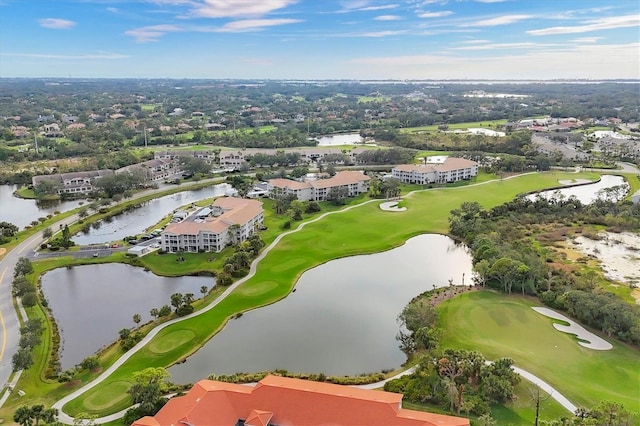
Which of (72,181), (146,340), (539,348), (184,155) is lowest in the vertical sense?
(146,340)

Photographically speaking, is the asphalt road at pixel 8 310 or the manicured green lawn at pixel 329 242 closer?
the asphalt road at pixel 8 310

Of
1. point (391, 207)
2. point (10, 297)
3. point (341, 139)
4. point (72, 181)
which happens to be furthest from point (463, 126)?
point (10, 297)

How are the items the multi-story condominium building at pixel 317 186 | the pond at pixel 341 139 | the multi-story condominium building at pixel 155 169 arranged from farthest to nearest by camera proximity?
the pond at pixel 341 139 < the multi-story condominium building at pixel 155 169 < the multi-story condominium building at pixel 317 186

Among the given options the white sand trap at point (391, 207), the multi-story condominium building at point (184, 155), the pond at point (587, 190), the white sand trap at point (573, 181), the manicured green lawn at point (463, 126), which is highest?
the manicured green lawn at point (463, 126)

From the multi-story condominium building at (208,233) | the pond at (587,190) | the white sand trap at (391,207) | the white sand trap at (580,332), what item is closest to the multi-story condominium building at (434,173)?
the pond at (587,190)

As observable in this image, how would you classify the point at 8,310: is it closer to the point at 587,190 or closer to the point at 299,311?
the point at 299,311

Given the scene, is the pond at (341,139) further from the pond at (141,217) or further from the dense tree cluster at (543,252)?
the dense tree cluster at (543,252)
